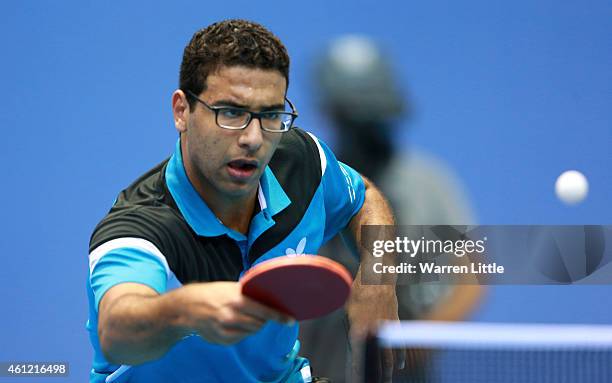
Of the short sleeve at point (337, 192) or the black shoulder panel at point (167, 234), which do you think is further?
the short sleeve at point (337, 192)

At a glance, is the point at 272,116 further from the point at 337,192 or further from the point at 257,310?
the point at 257,310

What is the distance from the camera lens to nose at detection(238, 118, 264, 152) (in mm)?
2469

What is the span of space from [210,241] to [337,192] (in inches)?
22.8

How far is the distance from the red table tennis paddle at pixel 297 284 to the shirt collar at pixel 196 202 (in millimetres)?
775

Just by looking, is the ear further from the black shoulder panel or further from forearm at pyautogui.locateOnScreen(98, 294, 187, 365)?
forearm at pyautogui.locateOnScreen(98, 294, 187, 365)

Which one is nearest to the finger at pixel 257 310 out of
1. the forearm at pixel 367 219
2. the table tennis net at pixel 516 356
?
the table tennis net at pixel 516 356

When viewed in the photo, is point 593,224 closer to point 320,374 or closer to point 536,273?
point 536,273

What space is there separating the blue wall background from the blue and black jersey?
185 centimetres

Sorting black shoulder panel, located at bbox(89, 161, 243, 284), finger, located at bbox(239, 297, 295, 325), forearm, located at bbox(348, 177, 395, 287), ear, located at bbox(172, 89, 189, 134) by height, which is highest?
forearm, located at bbox(348, 177, 395, 287)

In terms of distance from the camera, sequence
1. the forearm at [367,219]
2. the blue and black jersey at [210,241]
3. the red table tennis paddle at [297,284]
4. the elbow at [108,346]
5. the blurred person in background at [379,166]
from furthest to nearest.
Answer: the blurred person in background at [379,166] < the forearm at [367,219] < the blue and black jersey at [210,241] < the elbow at [108,346] < the red table tennis paddle at [297,284]

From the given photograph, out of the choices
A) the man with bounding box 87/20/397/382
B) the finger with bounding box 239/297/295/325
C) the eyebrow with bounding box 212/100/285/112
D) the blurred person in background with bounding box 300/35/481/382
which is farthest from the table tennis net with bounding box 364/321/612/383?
the blurred person in background with bounding box 300/35/481/382

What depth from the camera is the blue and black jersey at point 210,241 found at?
2.35 metres

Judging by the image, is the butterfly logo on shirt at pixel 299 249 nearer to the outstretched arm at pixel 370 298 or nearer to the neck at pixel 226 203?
the neck at pixel 226 203

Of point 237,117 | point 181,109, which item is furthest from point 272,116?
point 181,109
